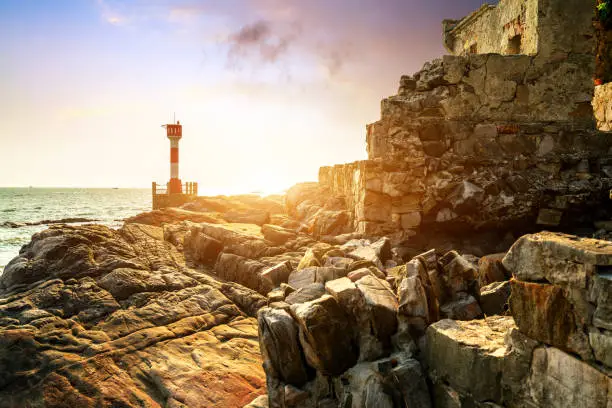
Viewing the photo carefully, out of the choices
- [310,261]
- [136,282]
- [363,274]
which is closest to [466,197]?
[363,274]

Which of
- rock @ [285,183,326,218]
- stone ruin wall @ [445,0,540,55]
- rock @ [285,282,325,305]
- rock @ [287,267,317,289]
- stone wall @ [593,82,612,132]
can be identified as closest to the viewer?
rock @ [285,282,325,305]

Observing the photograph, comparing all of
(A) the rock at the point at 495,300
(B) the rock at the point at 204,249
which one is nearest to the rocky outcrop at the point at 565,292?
(A) the rock at the point at 495,300

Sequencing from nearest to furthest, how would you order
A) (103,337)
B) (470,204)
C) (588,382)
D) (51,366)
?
(588,382) < (51,366) < (103,337) < (470,204)

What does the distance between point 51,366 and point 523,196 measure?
23.7 feet

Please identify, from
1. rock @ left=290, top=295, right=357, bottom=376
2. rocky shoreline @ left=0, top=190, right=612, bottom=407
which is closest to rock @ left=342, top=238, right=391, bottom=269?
rocky shoreline @ left=0, top=190, right=612, bottom=407

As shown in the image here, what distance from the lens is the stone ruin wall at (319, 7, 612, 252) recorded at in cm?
609

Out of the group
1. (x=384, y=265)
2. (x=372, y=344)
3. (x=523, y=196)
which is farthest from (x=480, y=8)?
(x=372, y=344)

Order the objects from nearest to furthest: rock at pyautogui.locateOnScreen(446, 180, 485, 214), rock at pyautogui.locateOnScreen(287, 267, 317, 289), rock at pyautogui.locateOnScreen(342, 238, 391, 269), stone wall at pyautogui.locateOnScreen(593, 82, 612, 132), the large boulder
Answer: the large boulder
rock at pyautogui.locateOnScreen(287, 267, 317, 289)
rock at pyautogui.locateOnScreen(342, 238, 391, 269)
rock at pyautogui.locateOnScreen(446, 180, 485, 214)
stone wall at pyautogui.locateOnScreen(593, 82, 612, 132)

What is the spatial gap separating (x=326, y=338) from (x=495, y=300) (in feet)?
6.15

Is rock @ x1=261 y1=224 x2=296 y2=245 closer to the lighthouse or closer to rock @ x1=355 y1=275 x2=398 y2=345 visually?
rock @ x1=355 y1=275 x2=398 y2=345

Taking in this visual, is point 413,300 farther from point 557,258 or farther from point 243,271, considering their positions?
point 243,271

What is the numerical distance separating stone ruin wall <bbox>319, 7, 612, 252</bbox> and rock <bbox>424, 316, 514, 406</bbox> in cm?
319

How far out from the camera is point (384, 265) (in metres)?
5.75

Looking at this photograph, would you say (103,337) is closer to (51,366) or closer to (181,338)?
(51,366)
